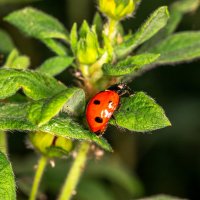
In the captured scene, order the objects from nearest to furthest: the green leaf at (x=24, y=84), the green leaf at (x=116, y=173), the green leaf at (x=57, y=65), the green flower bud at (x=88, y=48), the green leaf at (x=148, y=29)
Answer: the green leaf at (x=24, y=84), the green leaf at (x=148, y=29), the green flower bud at (x=88, y=48), the green leaf at (x=57, y=65), the green leaf at (x=116, y=173)

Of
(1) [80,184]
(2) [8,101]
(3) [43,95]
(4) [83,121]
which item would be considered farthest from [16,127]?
(1) [80,184]

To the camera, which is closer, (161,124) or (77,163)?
(161,124)

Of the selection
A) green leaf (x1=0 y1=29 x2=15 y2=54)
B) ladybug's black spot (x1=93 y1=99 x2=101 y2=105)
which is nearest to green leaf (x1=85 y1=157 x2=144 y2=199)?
green leaf (x1=0 y1=29 x2=15 y2=54)

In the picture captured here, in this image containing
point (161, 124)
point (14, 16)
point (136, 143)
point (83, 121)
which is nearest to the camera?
point (161, 124)

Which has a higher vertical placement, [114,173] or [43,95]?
[43,95]

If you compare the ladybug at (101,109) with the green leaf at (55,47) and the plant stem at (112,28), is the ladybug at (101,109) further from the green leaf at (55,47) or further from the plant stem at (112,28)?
the green leaf at (55,47)

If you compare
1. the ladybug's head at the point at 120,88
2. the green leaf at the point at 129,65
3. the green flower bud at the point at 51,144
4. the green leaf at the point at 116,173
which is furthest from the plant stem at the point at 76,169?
the green leaf at the point at 116,173

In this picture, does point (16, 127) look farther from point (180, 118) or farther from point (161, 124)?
point (180, 118)
